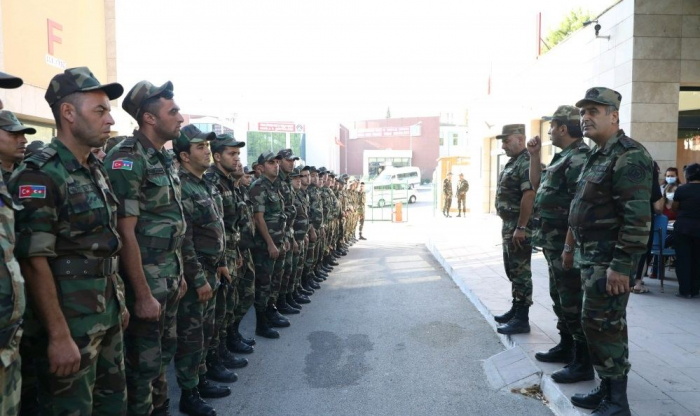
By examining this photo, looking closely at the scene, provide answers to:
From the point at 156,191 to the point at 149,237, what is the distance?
0.29 m

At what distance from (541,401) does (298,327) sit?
3.08 m

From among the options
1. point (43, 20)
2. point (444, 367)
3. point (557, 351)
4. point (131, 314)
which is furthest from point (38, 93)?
point (557, 351)

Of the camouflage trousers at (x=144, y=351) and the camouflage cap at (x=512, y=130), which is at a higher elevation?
the camouflage cap at (x=512, y=130)

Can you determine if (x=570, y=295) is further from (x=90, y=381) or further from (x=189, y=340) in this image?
(x=90, y=381)

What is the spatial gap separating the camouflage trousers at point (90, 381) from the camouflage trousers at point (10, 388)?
27 centimetres

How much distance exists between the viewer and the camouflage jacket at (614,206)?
3.04m

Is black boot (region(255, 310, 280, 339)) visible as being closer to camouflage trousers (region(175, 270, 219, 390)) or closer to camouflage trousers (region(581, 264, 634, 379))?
camouflage trousers (region(175, 270, 219, 390))

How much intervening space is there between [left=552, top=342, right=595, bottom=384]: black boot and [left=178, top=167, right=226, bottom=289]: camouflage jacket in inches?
110

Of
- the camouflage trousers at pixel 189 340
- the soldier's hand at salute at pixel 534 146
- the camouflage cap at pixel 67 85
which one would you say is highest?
the camouflage cap at pixel 67 85

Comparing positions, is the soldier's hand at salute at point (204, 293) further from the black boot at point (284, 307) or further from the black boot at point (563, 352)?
the black boot at point (284, 307)

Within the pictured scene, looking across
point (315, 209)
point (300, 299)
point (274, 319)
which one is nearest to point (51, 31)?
point (315, 209)

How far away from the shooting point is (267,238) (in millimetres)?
5578

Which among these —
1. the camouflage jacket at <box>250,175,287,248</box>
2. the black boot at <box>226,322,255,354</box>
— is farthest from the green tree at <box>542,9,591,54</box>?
the black boot at <box>226,322,255,354</box>

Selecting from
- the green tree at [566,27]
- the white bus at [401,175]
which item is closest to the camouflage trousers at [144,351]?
the green tree at [566,27]
